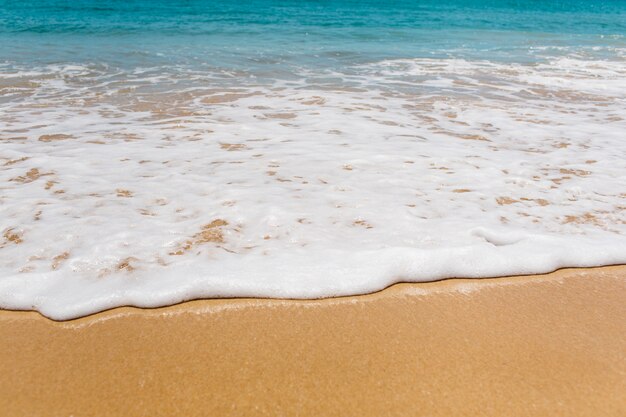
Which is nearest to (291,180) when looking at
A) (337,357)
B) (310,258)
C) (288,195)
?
(288,195)

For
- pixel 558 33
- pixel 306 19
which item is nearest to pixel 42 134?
pixel 306 19

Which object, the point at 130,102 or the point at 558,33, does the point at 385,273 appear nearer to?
the point at 130,102

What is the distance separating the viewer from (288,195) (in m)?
3.32

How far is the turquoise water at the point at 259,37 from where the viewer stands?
11109mm

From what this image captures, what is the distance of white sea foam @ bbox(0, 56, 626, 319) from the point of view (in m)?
2.37

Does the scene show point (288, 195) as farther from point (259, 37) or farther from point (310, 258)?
point (259, 37)

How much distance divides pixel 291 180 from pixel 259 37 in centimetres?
1309

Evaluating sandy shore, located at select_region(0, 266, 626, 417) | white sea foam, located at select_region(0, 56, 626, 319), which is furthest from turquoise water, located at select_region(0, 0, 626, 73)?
sandy shore, located at select_region(0, 266, 626, 417)

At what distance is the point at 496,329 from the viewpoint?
2.01m

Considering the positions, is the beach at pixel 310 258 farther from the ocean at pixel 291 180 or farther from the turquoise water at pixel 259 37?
the turquoise water at pixel 259 37

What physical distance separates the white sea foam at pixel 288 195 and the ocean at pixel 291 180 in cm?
1

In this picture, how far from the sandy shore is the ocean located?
0.17 metres

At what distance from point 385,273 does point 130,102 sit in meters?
5.37

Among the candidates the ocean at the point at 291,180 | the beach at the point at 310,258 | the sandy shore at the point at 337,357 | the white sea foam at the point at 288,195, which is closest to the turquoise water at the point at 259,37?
the ocean at the point at 291,180
